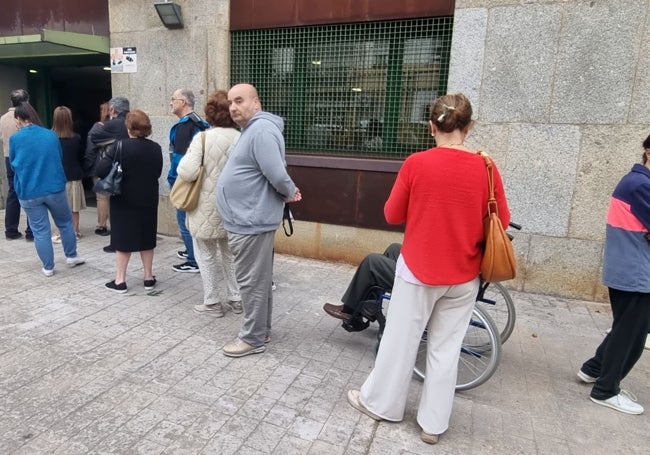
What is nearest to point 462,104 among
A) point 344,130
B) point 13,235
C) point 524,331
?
point 524,331

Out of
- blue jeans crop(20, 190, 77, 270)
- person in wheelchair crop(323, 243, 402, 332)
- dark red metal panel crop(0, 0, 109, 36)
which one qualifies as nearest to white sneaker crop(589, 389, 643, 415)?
person in wheelchair crop(323, 243, 402, 332)

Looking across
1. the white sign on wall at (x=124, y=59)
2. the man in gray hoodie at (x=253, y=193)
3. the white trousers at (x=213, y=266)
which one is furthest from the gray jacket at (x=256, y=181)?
the white sign on wall at (x=124, y=59)

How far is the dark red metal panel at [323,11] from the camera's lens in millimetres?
5086

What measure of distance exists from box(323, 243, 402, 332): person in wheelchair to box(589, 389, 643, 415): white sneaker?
4.88 feet

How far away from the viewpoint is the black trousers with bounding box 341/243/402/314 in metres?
3.14

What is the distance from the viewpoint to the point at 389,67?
5.43m

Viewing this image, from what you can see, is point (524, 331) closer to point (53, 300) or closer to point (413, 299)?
point (413, 299)

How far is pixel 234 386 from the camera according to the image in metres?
2.92

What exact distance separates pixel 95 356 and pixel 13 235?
153 inches

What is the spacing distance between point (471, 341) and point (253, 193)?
1.78 meters

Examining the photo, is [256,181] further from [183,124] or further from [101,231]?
[101,231]

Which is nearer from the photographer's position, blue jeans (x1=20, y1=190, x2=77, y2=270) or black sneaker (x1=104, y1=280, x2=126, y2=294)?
black sneaker (x1=104, y1=280, x2=126, y2=294)

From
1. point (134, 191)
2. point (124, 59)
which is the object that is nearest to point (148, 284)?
point (134, 191)

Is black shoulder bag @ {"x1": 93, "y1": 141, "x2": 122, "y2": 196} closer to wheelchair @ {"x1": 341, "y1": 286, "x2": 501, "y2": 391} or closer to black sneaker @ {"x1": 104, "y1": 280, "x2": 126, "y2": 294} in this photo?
black sneaker @ {"x1": 104, "y1": 280, "x2": 126, "y2": 294}
